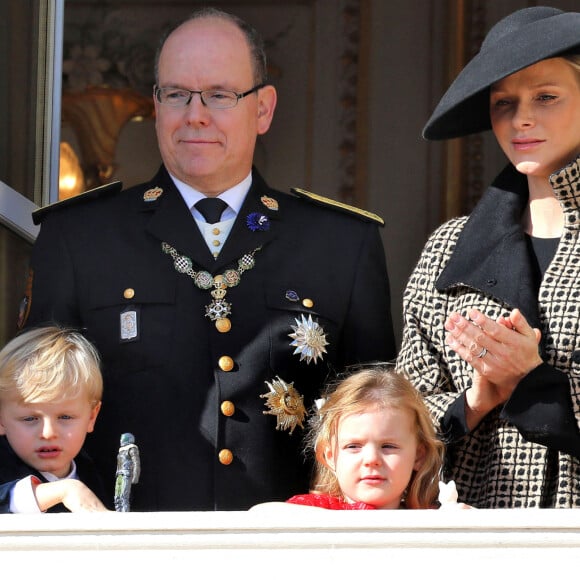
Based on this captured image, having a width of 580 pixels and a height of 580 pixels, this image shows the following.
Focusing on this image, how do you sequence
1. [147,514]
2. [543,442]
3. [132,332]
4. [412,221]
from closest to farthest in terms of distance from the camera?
[147,514], [543,442], [132,332], [412,221]

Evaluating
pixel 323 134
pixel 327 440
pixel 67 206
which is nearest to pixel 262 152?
pixel 323 134

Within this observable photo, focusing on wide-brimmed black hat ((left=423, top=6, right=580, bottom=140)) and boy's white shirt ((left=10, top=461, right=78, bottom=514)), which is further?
wide-brimmed black hat ((left=423, top=6, right=580, bottom=140))

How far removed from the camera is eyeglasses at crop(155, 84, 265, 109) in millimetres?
3736

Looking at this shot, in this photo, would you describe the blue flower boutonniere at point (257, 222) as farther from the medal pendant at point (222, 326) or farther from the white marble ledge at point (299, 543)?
the white marble ledge at point (299, 543)

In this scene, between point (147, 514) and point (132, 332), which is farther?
point (132, 332)

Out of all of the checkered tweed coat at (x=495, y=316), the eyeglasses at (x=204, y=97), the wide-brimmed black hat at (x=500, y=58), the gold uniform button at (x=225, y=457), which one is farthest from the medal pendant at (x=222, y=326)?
the wide-brimmed black hat at (x=500, y=58)

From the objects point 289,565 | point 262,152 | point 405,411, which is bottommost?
point 289,565

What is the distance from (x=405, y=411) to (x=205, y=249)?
63 centimetres

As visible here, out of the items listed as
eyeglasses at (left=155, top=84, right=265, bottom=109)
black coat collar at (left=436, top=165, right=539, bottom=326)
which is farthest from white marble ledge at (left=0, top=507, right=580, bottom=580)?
eyeglasses at (left=155, top=84, right=265, bottom=109)

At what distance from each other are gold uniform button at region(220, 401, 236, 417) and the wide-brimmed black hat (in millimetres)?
703

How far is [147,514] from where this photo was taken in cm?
286

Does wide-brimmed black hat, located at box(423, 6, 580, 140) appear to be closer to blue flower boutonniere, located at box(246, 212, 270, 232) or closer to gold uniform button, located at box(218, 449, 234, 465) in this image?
blue flower boutonniere, located at box(246, 212, 270, 232)

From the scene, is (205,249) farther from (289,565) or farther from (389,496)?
(289,565)

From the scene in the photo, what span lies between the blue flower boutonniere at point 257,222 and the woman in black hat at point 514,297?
38 cm
